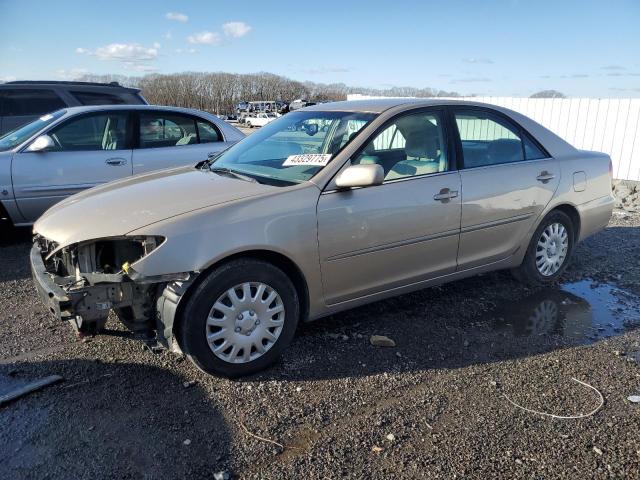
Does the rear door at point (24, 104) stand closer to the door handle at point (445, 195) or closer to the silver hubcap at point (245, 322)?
the silver hubcap at point (245, 322)

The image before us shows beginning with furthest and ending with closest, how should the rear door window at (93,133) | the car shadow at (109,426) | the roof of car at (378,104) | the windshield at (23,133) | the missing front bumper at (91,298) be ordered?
the rear door window at (93,133) → the windshield at (23,133) → the roof of car at (378,104) → the missing front bumper at (91,298) → the car shadow at (109,426)

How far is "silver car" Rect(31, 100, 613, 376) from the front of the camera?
2959 mm

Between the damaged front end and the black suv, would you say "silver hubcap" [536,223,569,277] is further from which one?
the black suv

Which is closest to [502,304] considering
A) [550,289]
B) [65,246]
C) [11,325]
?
[550,289]

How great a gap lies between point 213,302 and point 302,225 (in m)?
0.72

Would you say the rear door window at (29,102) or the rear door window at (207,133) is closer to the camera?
the rear door window at (207,133)

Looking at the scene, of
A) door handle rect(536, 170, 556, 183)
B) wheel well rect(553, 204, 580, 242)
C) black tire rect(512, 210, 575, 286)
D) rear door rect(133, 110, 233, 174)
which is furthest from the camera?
rear door rect(133, 110, 233, 174)

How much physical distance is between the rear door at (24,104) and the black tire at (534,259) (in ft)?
23.9

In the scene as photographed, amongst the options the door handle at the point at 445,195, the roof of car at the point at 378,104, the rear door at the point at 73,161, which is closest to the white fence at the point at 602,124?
the roof of car at the point at 378,104

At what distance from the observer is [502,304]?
14.9 feet

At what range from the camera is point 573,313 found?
173 inches

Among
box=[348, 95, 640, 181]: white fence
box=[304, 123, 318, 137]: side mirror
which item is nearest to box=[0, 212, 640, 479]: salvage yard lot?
box=[304, 123, 318, 137]: side mirror

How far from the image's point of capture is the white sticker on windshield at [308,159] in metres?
3.53

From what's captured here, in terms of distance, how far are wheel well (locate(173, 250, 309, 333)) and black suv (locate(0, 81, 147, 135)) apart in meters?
6.27
